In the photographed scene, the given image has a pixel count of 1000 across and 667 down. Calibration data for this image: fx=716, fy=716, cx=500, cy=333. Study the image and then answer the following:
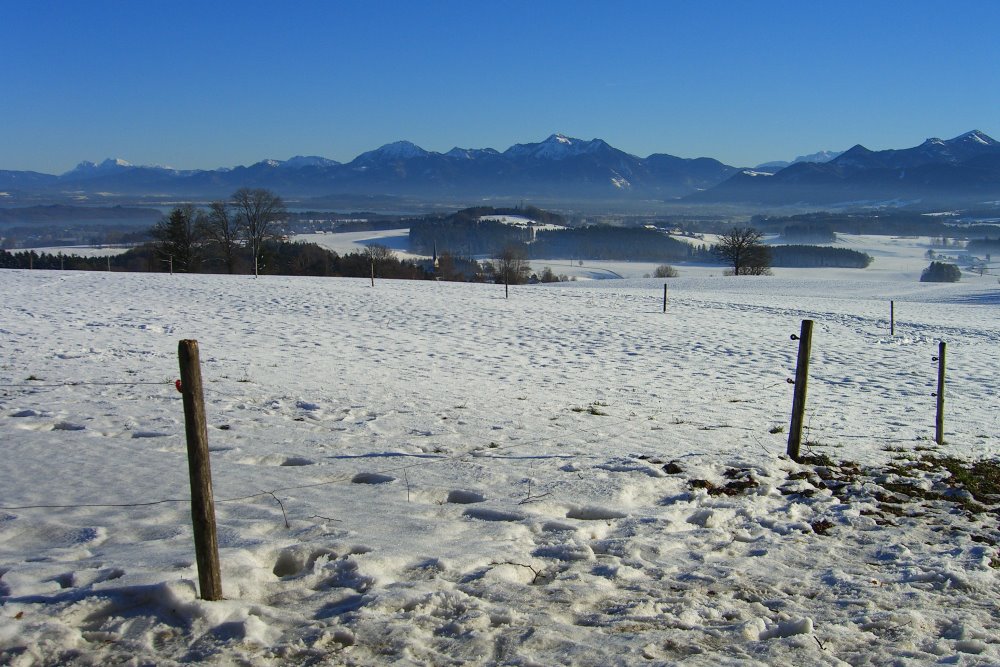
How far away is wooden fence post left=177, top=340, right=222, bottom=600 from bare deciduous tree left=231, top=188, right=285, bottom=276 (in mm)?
66540

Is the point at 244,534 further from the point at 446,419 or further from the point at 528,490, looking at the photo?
the point at 446,419

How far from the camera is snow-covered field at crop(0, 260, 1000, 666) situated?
4.36m

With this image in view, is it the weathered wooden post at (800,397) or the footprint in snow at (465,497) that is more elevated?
the weathered wooden post at (800,397)

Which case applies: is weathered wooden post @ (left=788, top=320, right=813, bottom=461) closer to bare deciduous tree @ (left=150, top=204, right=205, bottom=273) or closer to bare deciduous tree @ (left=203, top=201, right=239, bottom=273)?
bare deciduous tree @ (left=150, top=204, right=205, bottom=273)

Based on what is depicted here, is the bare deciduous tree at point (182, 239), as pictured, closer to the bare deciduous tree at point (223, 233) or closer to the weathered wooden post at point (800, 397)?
the bare deciduous tree at point (223, 233)

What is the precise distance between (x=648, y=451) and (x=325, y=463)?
3907 mm

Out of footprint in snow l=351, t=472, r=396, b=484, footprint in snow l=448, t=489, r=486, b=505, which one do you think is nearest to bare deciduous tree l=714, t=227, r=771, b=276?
footprint in snow l=351, t=472, r=396, b=484

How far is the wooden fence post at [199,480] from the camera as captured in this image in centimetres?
448

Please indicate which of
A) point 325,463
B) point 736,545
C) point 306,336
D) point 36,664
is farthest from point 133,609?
point 306,336

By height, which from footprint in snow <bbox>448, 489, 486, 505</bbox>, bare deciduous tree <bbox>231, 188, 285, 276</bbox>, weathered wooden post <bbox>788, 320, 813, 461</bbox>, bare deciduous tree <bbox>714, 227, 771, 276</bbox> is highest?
bare deciduous tree <bbox>231, 188, 285, 276</bbox>

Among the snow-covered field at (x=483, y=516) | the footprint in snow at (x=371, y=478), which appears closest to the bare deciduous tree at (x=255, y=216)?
the snow-covered field at (x=483, y=516)

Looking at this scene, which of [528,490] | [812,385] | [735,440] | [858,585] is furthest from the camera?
[812,385]

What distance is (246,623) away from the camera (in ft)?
13.9

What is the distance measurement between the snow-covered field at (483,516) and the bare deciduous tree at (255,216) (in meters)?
54.4
